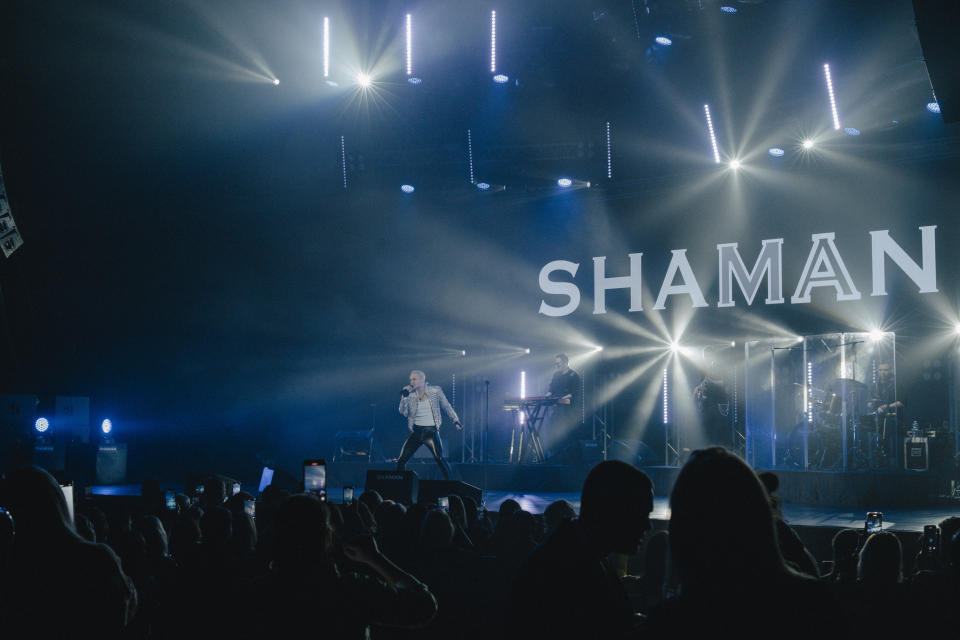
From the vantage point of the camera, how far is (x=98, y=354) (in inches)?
678

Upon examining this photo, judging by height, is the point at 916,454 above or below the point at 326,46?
below

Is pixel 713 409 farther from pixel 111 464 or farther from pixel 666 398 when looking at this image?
pixel 111 464

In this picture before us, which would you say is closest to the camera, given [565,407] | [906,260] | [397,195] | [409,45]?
[409,45]

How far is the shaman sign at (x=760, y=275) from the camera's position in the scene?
13734 millimetres

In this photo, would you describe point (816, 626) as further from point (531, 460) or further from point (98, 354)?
point (98, 354)

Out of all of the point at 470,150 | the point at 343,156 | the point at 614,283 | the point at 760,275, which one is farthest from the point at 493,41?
the point at 760,275

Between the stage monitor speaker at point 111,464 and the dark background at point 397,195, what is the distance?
4.14ft

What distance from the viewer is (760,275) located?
1506 centimetres

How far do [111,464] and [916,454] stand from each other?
14.2 meters

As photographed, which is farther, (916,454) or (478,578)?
(916,454)

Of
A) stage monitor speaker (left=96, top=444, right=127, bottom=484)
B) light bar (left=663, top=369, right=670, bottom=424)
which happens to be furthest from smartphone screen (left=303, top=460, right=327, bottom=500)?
light bar (left=663, top=369, right=670, bottom=424)

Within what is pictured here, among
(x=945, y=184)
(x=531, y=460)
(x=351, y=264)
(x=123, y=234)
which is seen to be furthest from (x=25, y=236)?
(x=945, y=184)

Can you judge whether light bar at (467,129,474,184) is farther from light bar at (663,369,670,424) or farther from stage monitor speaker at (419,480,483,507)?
stage monitor speaker at (419,480,483,507)

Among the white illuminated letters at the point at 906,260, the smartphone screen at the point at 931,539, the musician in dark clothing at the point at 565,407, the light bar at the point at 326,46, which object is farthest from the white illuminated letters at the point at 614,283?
the smartphone screen at the point at 931,539
